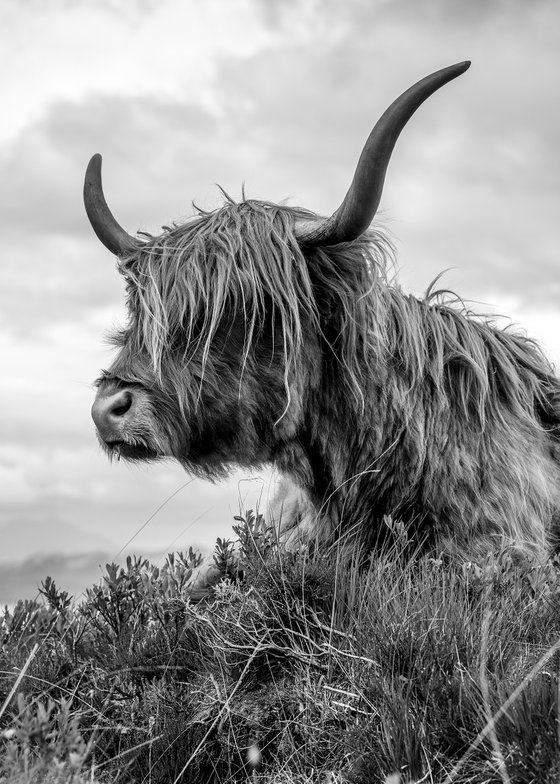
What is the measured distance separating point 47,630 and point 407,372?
1.98m

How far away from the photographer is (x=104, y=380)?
13.5 ft

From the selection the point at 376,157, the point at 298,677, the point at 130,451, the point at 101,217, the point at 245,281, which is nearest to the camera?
the point at 298,677

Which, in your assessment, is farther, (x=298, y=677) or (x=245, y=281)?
(x=245, y=281)

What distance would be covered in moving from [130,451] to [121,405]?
0.24 meters

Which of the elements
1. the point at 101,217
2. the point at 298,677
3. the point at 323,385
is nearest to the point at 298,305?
the point at 323,385

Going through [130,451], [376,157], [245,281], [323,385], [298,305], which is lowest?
[130,451]

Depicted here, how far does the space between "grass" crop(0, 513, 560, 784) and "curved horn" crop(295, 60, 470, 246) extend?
1.41 metres

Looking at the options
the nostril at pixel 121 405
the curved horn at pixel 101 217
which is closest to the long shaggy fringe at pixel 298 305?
the nostril at pixel 121 405

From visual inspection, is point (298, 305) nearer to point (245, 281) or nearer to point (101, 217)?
point (245, 281)

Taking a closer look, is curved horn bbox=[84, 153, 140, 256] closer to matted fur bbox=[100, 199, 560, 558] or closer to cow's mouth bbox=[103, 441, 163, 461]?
matted fur bbox=[100, 199, 560, 558]

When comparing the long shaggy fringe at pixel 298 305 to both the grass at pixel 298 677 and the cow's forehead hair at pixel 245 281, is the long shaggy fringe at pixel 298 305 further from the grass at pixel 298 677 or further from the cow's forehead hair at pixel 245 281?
the grass at pixel 298 677

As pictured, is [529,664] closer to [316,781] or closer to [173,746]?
[316,781]

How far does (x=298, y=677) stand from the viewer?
3002 millimetres

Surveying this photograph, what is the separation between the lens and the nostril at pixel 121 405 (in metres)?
3.92
